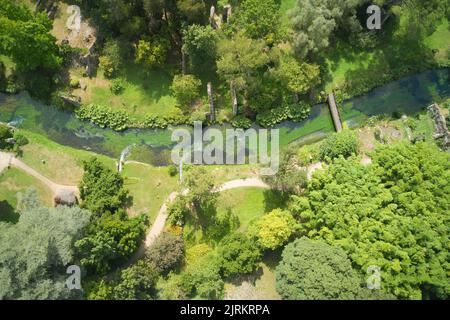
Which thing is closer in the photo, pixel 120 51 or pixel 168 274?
pixel 168 274

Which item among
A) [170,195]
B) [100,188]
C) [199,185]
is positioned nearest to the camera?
[199,185]

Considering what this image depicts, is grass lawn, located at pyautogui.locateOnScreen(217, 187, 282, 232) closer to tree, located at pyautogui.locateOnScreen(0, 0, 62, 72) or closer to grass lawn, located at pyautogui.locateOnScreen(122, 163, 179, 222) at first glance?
grass lawn, located at pyautogui.locateOnScreen(122, 163, 179, 222)

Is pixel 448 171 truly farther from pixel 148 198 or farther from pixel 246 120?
pixel 148 198

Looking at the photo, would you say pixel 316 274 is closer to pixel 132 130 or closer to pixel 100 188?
pixel 100 188

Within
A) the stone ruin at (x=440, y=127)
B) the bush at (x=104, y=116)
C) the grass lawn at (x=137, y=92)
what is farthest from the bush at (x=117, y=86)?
the stone ruin at (x=440, y=127)

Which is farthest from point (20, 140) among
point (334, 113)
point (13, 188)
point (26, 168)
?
point (334, 113)

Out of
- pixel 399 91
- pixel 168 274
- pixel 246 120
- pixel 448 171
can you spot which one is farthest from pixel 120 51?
pixel 448 171
